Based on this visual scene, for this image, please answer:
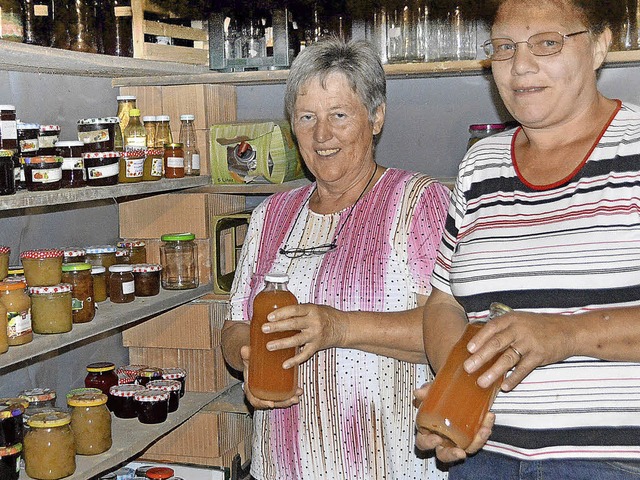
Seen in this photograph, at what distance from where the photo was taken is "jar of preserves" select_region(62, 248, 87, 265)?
2.07 meters

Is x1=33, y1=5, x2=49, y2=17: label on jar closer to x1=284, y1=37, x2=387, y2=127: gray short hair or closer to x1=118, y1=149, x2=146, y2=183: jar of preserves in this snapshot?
x1=118, y1=149, x2=146, y2=183: jar of preserves

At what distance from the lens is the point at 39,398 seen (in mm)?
2033

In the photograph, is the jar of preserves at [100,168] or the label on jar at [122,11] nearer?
the jar of preserves at [100,168]

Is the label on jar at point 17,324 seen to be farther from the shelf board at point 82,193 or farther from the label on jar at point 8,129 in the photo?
the label on jar at point 8,129

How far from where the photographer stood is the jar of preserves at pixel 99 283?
2.19m

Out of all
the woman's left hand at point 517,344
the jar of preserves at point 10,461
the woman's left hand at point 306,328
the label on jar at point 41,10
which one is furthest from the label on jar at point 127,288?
the woman's left hand at point 517,344

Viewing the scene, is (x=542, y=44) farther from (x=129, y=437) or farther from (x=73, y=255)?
(x=129, y=437)

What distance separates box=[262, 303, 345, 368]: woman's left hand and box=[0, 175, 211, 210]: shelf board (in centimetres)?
58

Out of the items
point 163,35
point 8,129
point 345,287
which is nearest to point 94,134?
point 8,129

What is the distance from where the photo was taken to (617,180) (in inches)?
44.8

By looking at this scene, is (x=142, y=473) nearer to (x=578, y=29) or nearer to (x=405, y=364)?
(x=405, y=364)

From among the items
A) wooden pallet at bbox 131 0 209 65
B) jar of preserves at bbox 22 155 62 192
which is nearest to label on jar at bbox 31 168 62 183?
jar of preserves at bbox 22 155 62 192

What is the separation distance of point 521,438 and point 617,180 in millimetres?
380

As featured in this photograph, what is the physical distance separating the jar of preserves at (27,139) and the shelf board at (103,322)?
401 millimetres
